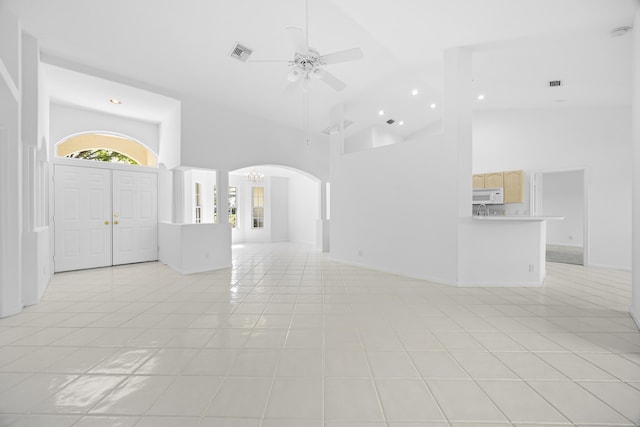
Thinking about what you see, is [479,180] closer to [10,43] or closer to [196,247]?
[196,247]

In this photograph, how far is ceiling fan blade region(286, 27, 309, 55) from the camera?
2811mm

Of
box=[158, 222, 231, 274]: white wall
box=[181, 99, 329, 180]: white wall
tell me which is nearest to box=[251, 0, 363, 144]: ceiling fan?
box=[181, 99, 329, 180]: white wall

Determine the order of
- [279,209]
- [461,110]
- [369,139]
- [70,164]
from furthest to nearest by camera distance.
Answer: [279,209] < [369,139] < [70,164] < [461,110]

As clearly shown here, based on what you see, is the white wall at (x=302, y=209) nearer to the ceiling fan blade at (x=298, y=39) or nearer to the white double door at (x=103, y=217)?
the white double door at (x=103, y=217)

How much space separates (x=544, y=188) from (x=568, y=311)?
881 centimetres

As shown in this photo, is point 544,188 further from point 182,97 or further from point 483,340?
point 182,97

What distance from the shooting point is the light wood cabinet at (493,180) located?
652cm

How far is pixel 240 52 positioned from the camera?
14.0ft

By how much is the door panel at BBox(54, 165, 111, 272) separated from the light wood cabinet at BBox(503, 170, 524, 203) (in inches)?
354

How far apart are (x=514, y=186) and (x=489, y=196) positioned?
548 mm

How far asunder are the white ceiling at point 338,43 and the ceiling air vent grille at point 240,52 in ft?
0.26

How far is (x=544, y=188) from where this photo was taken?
9836 mm

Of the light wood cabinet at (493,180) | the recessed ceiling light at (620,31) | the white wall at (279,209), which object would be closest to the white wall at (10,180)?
the recessed ceiling light at (620,31)

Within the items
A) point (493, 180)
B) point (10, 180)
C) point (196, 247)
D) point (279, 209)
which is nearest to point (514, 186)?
point (493, 180)
